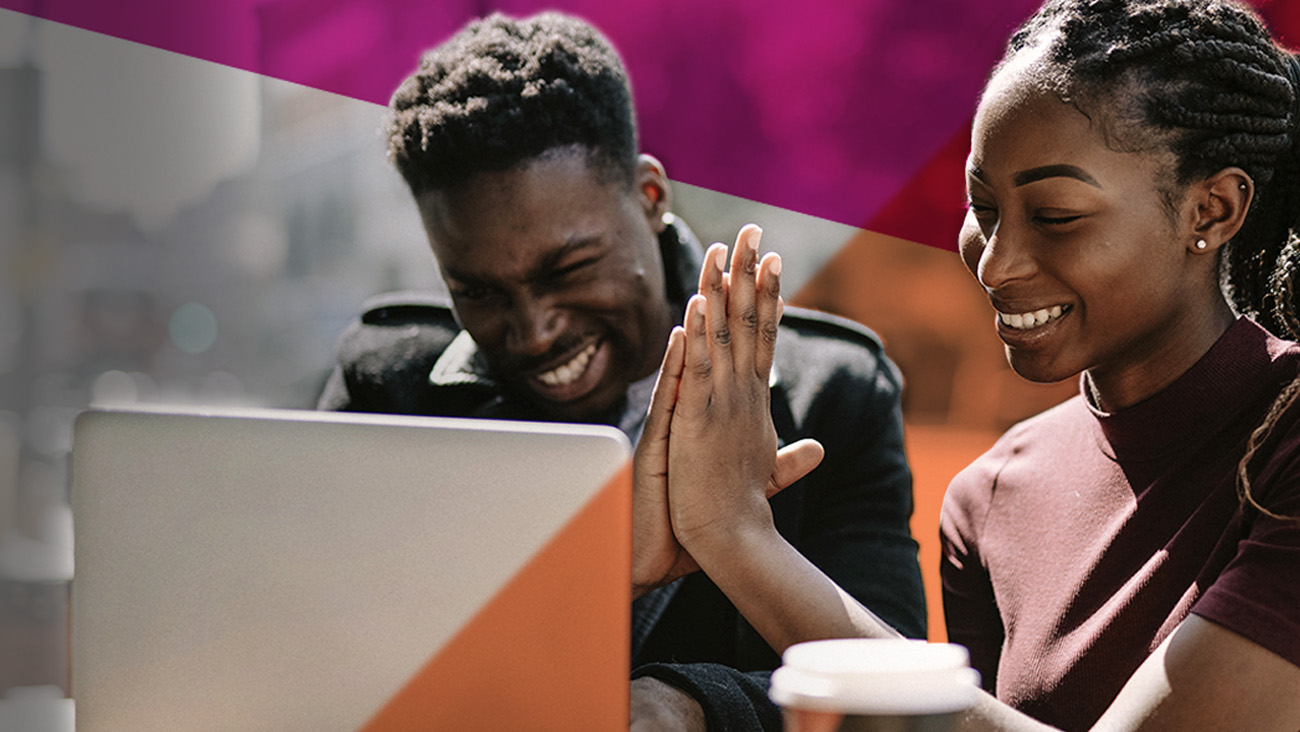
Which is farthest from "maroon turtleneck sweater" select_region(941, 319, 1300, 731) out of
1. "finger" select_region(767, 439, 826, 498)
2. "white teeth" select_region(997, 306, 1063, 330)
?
"finger" select_region(767, 439, 826, 498)

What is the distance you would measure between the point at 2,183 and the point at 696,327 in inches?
80.5

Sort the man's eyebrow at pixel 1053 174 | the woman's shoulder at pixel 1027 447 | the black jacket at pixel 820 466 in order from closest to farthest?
the man's eyebrow at pixel 1053 174 < the woman's shoulder at pixel 1027 447 < the black jacket at pixel 820 466

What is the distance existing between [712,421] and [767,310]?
11cm

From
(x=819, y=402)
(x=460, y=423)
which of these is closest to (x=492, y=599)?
(x=460, y=423)

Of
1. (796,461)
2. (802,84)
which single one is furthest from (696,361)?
(802,84)

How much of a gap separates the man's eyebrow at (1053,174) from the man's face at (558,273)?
0.50 m

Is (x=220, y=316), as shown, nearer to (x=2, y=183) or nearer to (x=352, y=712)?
(x=2, y=183)

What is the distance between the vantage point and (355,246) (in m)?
2.43

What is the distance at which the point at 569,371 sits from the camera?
1.30 metres

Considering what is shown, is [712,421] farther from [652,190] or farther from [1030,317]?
[652,190]

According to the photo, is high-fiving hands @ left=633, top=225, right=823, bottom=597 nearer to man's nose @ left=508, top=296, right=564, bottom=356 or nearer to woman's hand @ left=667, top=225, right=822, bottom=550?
woman's hand @ left=667, top=225, right=822, bottom=550

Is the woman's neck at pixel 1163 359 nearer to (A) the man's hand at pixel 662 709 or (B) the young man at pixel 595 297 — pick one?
(B) the young man at pixel 595 297

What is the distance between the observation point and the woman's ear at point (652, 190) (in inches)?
53.0
